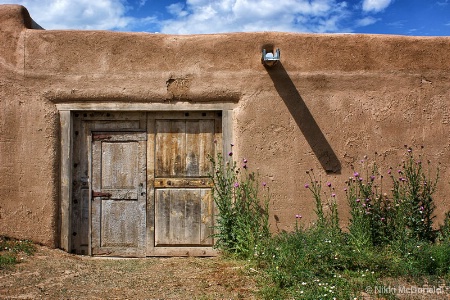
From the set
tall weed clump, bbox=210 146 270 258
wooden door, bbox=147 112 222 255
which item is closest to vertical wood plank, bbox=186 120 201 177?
wooden door, bbox=147 112 222 255

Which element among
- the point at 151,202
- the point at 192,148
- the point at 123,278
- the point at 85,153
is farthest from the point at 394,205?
the point at 85,153

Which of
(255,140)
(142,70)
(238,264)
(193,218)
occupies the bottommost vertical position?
(238,264)

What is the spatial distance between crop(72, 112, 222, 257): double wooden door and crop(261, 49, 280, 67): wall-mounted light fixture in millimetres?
920

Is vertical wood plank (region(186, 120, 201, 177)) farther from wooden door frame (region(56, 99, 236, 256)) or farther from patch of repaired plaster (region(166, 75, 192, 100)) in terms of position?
patch of repaired plaster (region(166, 75, 192, 100))

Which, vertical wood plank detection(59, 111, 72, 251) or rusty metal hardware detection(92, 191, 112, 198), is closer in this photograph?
vertical wood plank detection(59, 111, 72, 251)

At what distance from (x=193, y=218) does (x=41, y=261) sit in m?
1.80

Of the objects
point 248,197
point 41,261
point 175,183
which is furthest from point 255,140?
point 41,261

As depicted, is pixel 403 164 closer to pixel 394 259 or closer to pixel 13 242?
pixel 394 259

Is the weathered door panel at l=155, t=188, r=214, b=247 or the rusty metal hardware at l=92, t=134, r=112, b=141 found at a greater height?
the rusty metal hardware at l=92, t=134, r=112, b=141

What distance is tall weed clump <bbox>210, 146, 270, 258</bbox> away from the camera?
5332mm

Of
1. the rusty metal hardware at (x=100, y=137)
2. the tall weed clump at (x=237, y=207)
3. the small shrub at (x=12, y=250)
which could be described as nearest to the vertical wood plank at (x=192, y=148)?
the tall weed clump at (x=237, y=207)

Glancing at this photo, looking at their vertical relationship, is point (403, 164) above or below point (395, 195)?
above

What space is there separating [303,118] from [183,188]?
5.61ft

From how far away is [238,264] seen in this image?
5059 millimetres
